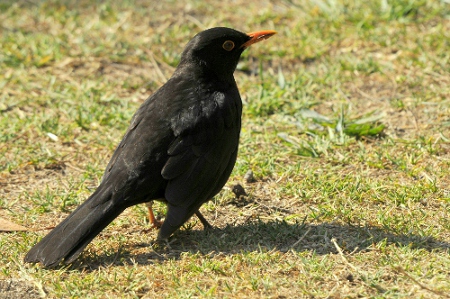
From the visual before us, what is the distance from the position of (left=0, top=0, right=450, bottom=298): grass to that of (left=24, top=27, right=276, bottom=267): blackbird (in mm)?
263

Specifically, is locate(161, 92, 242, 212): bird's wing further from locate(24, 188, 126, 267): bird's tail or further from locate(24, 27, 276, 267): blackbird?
locate(24, 188, 126, 267): bird's tail

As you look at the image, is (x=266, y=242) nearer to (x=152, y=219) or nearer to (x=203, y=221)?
(x=203, y=221)

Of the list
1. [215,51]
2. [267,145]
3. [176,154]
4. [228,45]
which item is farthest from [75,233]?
[267,145]

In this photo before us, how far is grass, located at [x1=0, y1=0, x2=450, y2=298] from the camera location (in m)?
4.85

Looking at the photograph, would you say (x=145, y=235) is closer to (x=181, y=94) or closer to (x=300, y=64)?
(x=181, y=94)

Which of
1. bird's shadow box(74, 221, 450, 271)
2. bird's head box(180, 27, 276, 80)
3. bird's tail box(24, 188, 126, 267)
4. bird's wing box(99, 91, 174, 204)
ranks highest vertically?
bird's head box(180, 27, 276, 80)

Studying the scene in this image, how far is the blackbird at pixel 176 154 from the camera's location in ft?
16.4

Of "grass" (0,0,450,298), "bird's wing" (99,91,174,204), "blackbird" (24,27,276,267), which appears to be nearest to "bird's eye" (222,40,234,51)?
"blackbird" (24,27,276,267)

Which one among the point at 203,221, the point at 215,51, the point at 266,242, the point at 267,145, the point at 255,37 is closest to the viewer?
the point at 266,242

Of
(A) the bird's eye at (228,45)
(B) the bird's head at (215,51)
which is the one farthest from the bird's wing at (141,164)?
(A) the bird's eye at (228,45)

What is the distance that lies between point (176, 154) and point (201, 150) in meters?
0.20

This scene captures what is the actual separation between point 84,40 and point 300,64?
2.82m

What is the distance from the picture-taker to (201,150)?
17.6 feet

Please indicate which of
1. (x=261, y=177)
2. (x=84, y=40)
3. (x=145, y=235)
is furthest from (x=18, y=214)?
(x=84, y=40)
